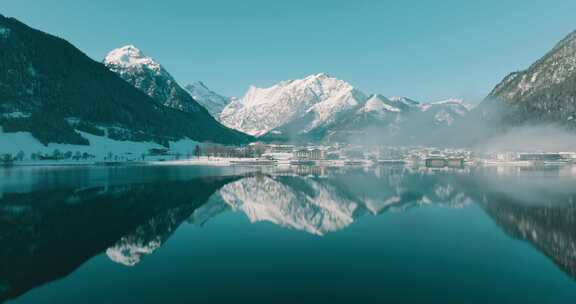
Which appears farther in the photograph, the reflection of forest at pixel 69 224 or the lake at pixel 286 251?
the reflection of forest at pixel 69 224

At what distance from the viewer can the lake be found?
2628 centimetres

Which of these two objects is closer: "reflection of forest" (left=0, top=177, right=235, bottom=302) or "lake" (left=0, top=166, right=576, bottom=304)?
"lake" (left=0, top=166, right=576, bottom=304)

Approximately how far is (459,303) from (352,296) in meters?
7.26

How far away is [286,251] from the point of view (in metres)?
38.2

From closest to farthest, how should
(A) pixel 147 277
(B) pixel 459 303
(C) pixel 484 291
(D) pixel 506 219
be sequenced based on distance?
1. (B) pixel 459 303
2. (C) pixel 484 291
3. (A) pixel 147 277
4. (D) pixel 506 219

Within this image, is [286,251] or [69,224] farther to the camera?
[69,224]

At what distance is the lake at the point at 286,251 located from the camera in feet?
86.2

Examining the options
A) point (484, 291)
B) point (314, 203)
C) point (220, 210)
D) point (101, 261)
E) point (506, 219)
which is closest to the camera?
point (484, 291)

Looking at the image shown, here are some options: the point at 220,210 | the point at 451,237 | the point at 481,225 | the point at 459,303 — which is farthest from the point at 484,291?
the point at 220,210

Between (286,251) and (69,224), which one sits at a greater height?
(69,224)

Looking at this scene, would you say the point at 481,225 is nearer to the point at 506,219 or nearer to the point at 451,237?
the point at 506,219

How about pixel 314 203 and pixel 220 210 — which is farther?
pixel 314 203

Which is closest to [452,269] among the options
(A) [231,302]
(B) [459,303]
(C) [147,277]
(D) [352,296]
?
(B) [459,303]

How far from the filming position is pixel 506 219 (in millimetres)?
51906
